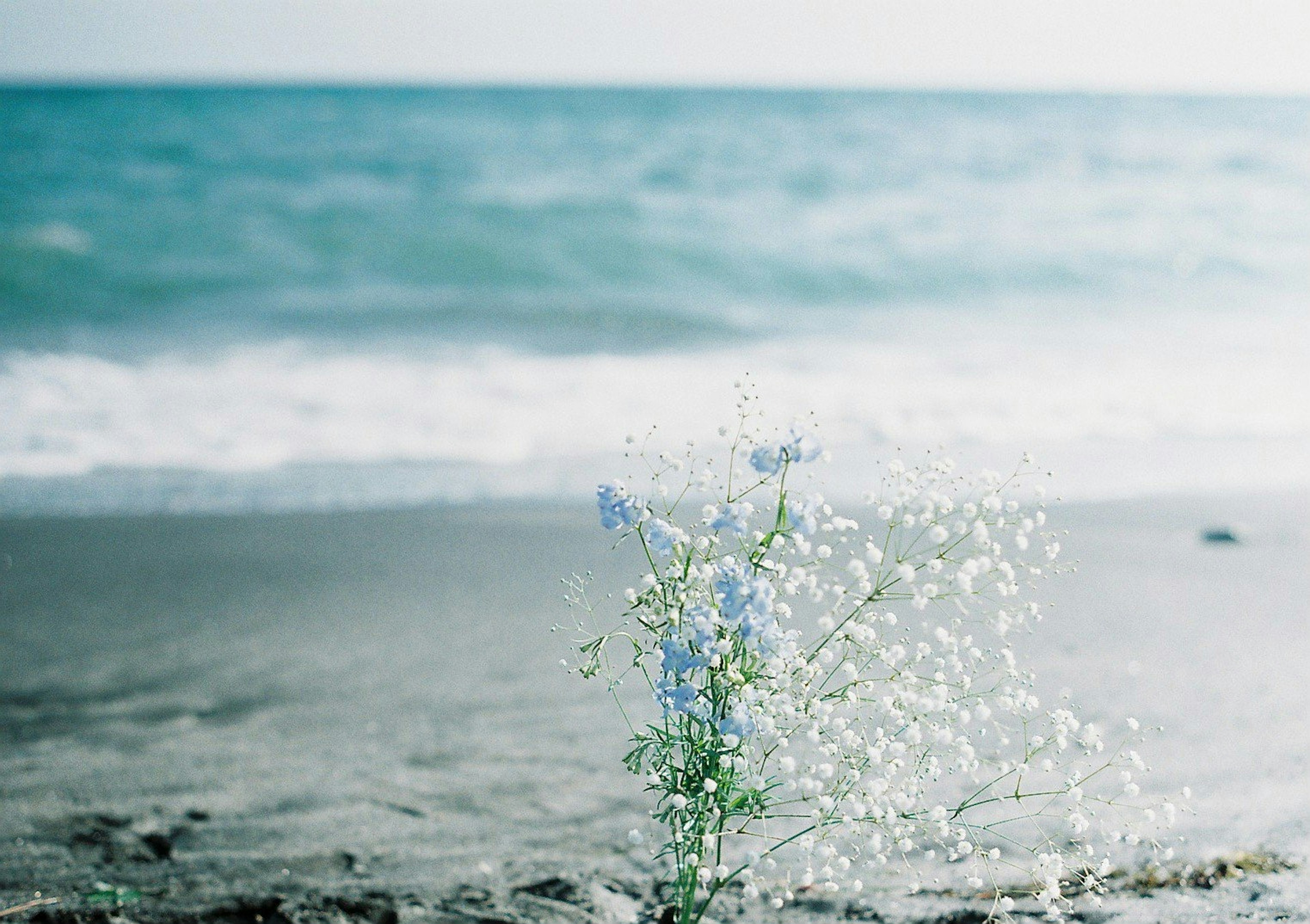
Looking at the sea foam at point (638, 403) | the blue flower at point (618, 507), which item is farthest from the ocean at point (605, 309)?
the blue flower at point (618, 507)

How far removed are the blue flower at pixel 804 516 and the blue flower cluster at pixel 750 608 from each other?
11cm

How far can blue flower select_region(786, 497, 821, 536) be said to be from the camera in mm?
1940

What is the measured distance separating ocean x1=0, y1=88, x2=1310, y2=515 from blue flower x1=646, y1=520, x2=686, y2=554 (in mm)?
2091

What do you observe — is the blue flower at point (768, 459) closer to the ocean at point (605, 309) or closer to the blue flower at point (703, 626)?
the blue flower at point (703, 626)

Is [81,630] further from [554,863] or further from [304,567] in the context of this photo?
[554,863]

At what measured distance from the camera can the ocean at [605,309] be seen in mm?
8062

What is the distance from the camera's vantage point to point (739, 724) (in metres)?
1.91

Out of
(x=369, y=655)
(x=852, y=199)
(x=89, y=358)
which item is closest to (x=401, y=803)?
(x=369, y=655)

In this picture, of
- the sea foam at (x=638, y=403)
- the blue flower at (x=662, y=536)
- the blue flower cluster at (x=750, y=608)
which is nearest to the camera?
the blue flower cluster at (x=750, y=608)

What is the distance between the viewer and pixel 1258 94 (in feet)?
232

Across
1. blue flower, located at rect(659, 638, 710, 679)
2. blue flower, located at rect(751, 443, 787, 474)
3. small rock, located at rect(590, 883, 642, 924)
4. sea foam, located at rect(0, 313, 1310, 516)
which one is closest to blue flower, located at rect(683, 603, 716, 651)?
blue flower, located at rect(659, 638, 710, 679)

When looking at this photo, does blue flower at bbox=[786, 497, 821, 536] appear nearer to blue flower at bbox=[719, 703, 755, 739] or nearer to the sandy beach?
blue flower at bbox=[719, 703, 755, 739]

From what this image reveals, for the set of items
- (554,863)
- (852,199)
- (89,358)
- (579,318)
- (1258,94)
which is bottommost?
(554,863)

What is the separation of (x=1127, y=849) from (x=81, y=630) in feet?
14.3
